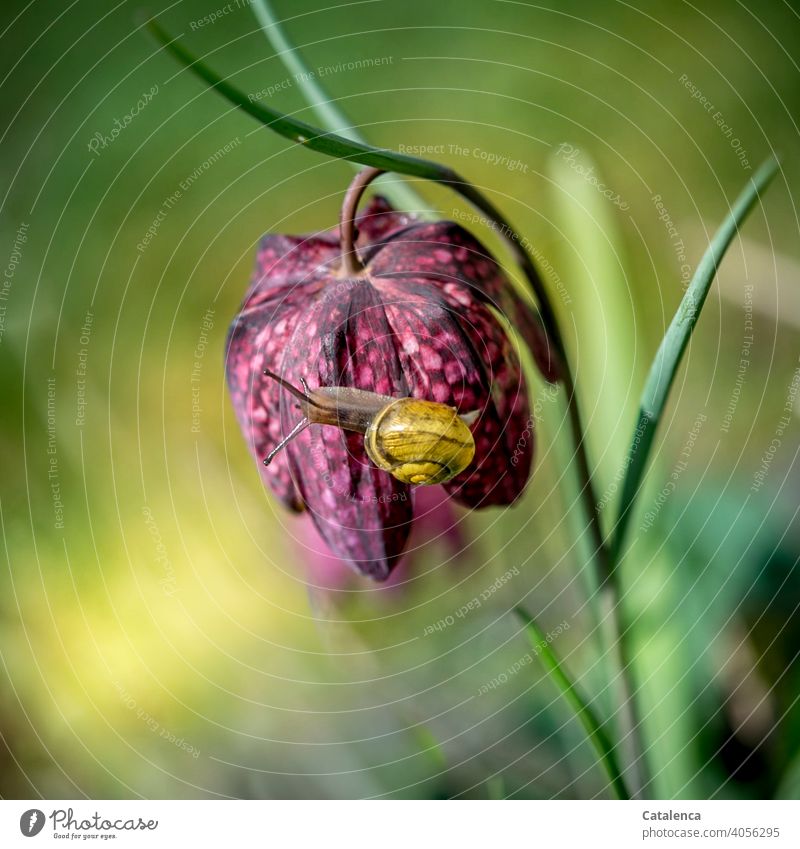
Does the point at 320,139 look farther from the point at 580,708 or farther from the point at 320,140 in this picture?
the point at 580,708

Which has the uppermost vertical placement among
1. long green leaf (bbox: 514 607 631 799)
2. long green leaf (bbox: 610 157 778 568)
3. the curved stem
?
the curved stem

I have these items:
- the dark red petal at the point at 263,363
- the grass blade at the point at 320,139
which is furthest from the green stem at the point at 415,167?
the dark red petal at the point at 263,363

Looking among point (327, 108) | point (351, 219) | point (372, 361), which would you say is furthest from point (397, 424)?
point (327, 108)

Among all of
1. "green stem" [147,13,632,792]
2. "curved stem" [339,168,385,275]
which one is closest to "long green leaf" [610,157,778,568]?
"green stem" [147,13,632,792]

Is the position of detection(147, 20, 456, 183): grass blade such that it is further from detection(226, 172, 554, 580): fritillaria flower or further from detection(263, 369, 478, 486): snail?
detection(263, 369, 478, 486): snail

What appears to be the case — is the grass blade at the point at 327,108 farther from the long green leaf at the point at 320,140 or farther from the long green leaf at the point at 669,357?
the long green leaf at the point at 669,357

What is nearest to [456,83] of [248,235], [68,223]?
[248,235]

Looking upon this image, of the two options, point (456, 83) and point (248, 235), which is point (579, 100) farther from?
point (248, 235)
